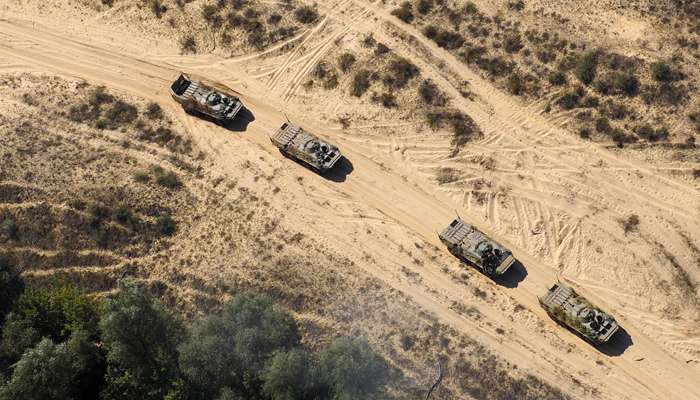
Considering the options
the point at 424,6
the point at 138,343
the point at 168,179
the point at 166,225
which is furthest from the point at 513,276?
the point at 168,179

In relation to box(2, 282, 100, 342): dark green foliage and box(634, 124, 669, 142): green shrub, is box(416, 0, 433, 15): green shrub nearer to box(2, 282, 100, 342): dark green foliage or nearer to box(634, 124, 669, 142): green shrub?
box(634, 124, 669, 142): green shrub

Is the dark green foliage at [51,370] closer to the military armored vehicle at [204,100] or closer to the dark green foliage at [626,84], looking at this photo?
the military armored vehicle at [204,100]

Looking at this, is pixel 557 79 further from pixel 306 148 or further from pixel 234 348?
pixel 234 348

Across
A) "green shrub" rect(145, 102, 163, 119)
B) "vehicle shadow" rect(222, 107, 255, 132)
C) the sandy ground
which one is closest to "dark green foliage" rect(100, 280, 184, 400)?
the sandy ground

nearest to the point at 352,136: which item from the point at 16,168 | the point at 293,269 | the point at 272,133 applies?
the point at 272,133

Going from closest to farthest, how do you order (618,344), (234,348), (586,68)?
(234,348) < (618,344) < (586,68)

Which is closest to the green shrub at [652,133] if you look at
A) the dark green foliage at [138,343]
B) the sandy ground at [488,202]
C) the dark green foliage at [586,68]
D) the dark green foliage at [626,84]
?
the sandy ground at [488,202]
